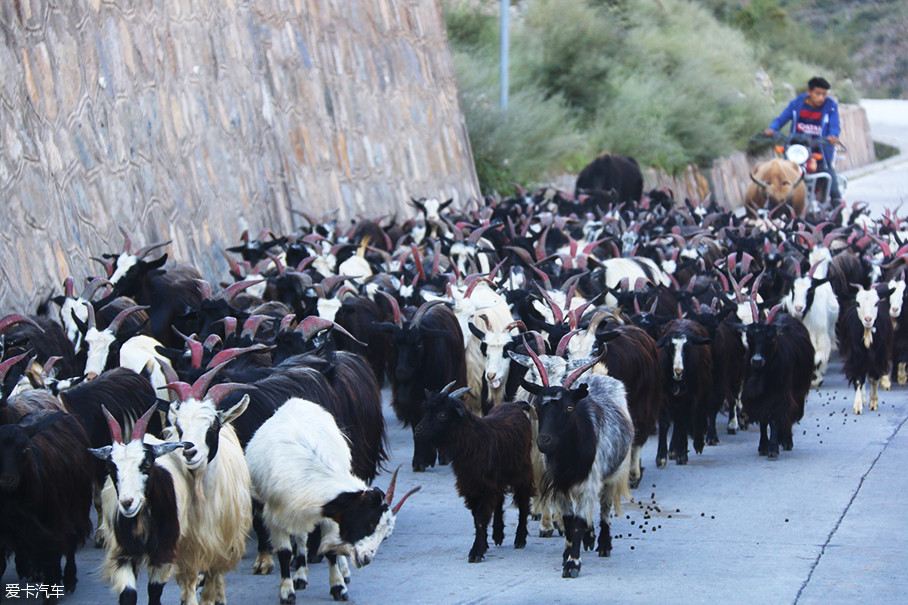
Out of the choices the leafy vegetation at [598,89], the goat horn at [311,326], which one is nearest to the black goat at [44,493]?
the goat horn at [311,326]

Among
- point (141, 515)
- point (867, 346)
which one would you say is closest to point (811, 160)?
point (867, 346)

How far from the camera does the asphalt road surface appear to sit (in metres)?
6.73

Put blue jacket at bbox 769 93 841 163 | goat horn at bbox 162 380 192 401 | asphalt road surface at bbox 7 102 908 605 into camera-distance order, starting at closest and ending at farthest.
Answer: goat horn at bbox 162 380 192 401 < asphalt road surface at bbox 7 102 908 605 < blue jacket at bbox 769 93 841 163

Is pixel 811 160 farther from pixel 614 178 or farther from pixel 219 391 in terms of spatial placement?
pixel 219 391

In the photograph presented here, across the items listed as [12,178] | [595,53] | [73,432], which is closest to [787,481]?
[73,432]

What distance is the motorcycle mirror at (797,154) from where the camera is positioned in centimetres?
2134

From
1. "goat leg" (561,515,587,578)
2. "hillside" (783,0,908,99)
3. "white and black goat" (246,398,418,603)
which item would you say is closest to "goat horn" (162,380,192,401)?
"white and black goat" (246,398,418,603)

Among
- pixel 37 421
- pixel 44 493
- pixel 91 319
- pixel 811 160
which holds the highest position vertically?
pixel 811 160

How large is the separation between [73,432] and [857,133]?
39329 millimetres

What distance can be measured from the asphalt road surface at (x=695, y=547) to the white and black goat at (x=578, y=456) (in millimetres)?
205

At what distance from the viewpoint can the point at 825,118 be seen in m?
21.4

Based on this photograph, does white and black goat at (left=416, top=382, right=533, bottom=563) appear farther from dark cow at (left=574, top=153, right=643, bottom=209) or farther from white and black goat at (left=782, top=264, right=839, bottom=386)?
dark cow at (left=574, top=153, right=643, bottom=209)

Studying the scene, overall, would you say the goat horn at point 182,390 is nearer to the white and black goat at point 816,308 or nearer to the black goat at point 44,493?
the black goat at point 44,493

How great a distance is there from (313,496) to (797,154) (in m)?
16.5
